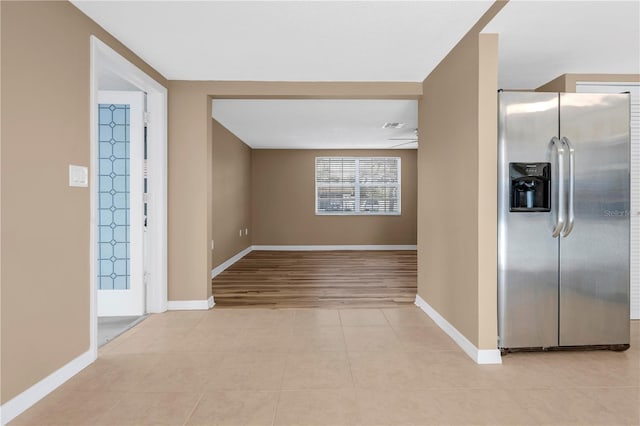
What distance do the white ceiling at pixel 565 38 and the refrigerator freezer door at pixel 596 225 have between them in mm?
419

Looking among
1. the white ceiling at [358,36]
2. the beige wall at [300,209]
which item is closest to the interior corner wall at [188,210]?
the white ceiling at [358,36]

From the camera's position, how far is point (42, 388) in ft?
6.77

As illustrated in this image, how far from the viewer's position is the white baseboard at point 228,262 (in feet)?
A: 18.6

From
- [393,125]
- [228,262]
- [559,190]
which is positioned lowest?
[228,262]

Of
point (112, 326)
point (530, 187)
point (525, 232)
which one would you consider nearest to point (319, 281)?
point (112, 326)

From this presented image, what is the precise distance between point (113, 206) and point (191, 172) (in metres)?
0.81

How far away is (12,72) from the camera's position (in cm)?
187

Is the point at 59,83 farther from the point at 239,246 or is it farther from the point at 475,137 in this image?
the point at 239,246

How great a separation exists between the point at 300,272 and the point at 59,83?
430cm

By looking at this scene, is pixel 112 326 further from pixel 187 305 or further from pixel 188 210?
pixel 188 210

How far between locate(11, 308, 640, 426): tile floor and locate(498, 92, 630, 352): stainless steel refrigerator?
24cm

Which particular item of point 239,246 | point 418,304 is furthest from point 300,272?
point 418,304

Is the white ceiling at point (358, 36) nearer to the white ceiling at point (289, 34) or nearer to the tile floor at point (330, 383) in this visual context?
the white ceiling at point (289, 34)

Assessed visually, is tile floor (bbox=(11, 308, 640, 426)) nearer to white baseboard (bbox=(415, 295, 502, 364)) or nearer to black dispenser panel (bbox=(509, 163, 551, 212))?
white baseboard (bbox=(415, 295, 502, 364))
